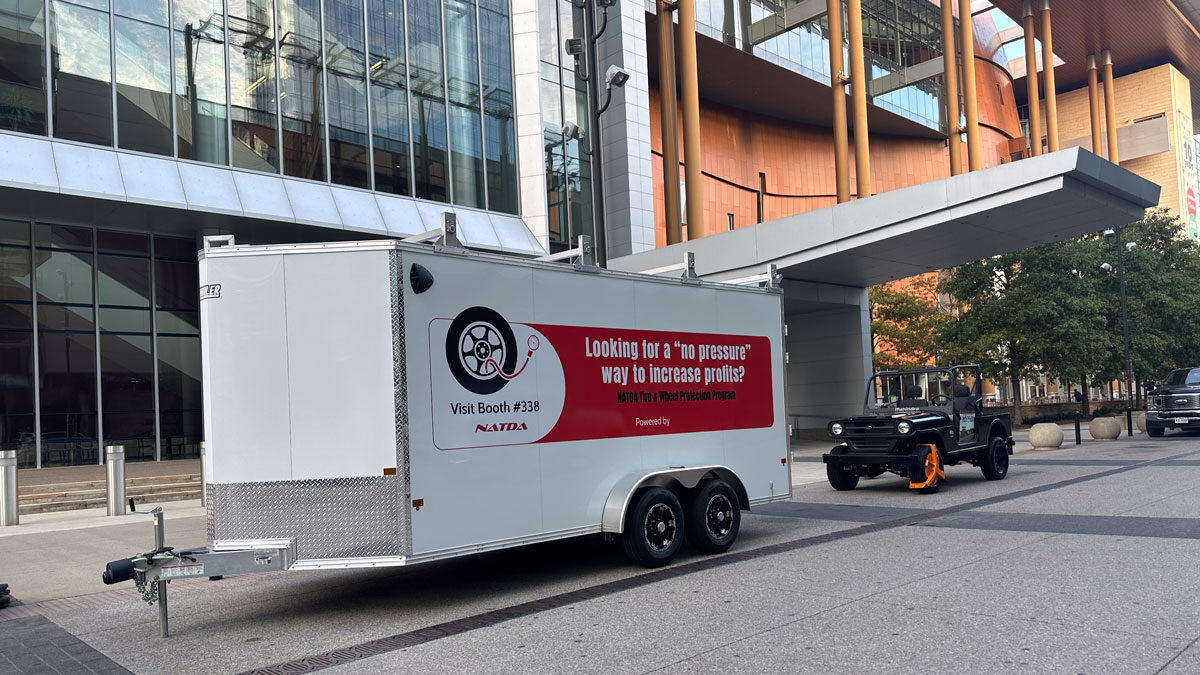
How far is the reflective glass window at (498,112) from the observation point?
27938 millimetres

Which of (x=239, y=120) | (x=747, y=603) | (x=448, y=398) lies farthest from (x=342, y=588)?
(x=239, y=120)

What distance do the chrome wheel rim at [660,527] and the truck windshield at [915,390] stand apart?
7750 millimetres

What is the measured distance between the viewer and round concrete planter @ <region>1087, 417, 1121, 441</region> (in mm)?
26859

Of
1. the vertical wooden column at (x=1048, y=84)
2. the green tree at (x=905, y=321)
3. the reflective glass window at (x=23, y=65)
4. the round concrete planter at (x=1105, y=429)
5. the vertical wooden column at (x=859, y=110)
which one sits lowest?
the round concrete planter at (x=1105, y=429)

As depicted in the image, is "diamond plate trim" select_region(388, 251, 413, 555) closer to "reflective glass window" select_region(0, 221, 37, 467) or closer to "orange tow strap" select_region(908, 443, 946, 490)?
"orange tow strap" select_region(908, 443, 946, 490)

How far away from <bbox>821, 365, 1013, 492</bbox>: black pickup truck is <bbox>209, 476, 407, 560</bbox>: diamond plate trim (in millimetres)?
9636

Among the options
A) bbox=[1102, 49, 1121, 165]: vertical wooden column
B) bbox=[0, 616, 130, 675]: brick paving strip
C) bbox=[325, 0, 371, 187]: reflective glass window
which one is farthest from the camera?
bbox=[1102, 49, 1121, 165]: vertical wooden column

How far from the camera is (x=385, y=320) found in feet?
23.9

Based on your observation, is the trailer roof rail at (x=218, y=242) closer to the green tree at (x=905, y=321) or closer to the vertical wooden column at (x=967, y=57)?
the green tree at (x=905, y=321)

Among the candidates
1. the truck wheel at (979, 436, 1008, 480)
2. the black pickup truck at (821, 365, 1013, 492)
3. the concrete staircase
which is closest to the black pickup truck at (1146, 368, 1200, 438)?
the black pickup truck at (821, 365, 1013, 492)

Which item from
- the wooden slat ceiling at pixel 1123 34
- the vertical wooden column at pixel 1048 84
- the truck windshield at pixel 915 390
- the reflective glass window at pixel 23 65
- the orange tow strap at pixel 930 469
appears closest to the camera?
the orange tow strap at pixel 930 469

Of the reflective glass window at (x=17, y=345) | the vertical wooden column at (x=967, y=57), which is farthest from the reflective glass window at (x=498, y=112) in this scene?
the vertical wooden column at (x=967, y=57)

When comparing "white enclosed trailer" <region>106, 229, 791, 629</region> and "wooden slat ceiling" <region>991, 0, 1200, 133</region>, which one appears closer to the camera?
"white enclosed trailer" <region>106, 229, 791, 629</region>

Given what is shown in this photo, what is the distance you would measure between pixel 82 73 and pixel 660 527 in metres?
18.8
